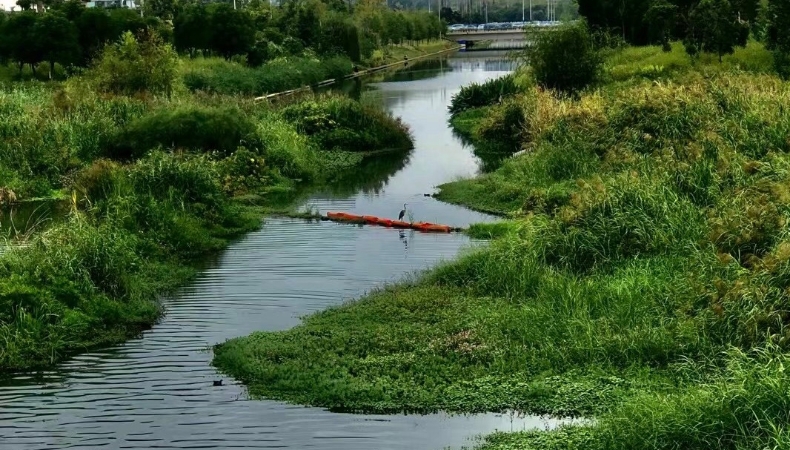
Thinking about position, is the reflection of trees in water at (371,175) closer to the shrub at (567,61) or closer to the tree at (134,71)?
the shrub at (567,61)

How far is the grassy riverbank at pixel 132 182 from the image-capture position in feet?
45.4

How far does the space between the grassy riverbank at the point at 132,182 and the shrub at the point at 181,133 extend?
0.03m

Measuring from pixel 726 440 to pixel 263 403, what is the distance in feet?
16.3

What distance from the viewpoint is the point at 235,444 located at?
10.2 m

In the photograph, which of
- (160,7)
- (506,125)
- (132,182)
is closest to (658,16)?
(506,125)

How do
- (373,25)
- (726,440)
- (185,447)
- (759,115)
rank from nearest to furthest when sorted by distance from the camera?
(726,440), (185,447), (759,115), (373,25)

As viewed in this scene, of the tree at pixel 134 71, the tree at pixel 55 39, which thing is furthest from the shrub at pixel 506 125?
the tree at pixel 55 39

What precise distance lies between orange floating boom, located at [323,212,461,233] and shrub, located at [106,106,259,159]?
5.96 meters

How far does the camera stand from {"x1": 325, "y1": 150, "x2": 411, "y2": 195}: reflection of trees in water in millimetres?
26391

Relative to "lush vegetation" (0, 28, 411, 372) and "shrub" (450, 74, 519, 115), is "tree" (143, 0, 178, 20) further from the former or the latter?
"lush vegetation" (0, 28, 411, 372)

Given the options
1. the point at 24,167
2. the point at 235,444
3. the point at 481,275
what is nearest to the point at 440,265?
the point at 481,275

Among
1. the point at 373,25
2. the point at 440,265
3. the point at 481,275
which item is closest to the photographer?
the point at 481,275

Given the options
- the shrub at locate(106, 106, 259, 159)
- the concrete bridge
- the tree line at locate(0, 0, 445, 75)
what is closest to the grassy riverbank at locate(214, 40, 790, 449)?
the shrub at locate(106, 106, 259, 159)

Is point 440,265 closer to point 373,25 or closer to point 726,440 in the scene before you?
point 726,440
